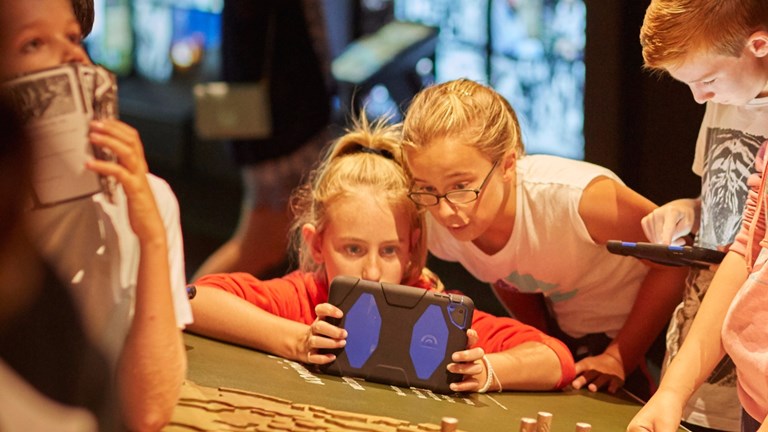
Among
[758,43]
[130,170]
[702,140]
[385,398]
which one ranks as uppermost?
[758,43]

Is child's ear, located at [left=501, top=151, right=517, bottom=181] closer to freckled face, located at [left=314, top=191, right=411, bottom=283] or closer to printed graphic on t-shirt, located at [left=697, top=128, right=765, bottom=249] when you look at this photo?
freckled face, located at [left=314, top=191, right=411, bottom=283]

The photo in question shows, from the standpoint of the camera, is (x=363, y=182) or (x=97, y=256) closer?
(x=97, y=256)

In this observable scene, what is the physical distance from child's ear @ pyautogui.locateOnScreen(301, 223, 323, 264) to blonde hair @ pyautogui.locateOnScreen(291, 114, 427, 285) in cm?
1

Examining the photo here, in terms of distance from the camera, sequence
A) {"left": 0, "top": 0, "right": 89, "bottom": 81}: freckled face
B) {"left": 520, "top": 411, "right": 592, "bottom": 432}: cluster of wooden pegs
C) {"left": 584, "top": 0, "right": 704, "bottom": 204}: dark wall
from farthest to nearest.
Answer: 1. {"left": 584, "top": 0, "right": 704, "bottom": 204}: dark wall
2. {"left": 520, "top": 411, "right": 592, "bottom": 432}: cluster of wooden pegs
3. {"left": 0, "top": 0, "right": 89, "bottom": 81}: freckled face

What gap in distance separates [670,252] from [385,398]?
1.82 feet

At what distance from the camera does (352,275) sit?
6.52 feet

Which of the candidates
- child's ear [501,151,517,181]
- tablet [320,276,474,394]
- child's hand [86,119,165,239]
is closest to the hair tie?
child's ear [501,151,517,181]

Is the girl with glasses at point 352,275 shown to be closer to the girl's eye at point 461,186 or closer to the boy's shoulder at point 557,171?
the girl's eye at point 461,186

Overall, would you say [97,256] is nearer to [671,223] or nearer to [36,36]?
[36,36]

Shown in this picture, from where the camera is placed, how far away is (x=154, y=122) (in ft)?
19.3

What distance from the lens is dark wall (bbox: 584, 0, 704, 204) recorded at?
2.58 meters

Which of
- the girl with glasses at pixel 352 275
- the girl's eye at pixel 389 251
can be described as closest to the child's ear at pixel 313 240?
the girl with glasses at pixel 352 275

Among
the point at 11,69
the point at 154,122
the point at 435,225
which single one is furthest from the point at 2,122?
the point at 154,122

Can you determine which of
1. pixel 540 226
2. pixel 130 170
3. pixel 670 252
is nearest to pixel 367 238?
pixel 540 226
